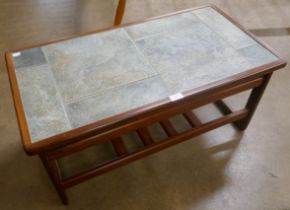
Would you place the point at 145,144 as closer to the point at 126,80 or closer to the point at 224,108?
the point at 126,80

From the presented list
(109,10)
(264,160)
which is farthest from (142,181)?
(109,10)

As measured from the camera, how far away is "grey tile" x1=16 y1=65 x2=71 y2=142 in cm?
82

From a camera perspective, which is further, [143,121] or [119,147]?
[119,147]

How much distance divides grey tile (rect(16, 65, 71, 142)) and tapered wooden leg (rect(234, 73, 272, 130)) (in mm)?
822

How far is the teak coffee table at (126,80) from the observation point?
86cm

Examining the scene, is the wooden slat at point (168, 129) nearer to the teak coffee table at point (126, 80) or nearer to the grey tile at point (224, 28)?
the teak coffee table at point (126, 80)

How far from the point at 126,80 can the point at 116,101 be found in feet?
0.36

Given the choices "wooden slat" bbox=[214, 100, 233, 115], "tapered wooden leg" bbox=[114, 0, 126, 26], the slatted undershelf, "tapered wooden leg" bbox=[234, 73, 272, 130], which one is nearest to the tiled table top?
"tapered wooden leg" bbox=[234, 73, 272, 130]

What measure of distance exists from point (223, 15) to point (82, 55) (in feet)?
2.29

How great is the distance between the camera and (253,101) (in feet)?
4.10

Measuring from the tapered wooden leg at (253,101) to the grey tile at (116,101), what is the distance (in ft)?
1.57

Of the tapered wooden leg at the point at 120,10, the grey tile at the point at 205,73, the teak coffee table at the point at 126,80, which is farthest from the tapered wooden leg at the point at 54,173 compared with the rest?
the tapered wooden leg at the point at 120,10

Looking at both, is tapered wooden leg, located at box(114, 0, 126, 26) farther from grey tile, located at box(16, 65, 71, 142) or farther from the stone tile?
grey tile, located at box(16, 65, 71, 142)

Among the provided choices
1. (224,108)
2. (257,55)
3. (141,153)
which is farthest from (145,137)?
(257,55)
